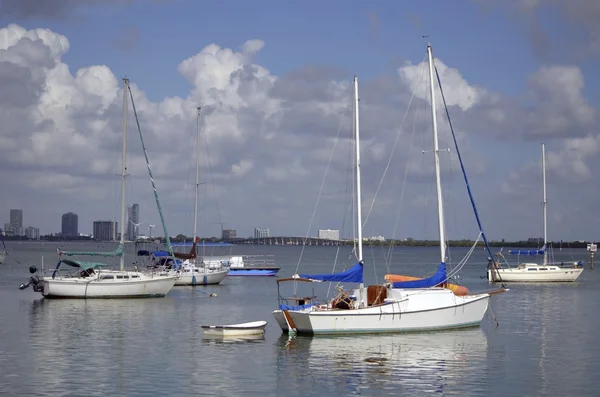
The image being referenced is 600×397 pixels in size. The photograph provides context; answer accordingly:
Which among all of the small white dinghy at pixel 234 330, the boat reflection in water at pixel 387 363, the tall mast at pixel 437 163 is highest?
the tall mast at pixel 437 163

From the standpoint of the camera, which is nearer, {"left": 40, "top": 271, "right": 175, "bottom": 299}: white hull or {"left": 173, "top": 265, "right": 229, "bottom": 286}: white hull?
{"left": 40, "top": 271, "right": 175, "bottom": 299}: white hull

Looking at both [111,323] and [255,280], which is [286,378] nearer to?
[111,323]

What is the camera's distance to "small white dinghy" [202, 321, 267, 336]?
150 feet

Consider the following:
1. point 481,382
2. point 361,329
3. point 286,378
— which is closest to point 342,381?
point 286,378

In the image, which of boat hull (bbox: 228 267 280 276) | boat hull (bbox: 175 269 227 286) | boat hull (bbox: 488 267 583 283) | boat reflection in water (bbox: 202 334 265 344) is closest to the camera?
boat reflection in water (bbox: 202 334 265 344)

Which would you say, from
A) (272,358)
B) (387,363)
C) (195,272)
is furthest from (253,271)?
(387,363)

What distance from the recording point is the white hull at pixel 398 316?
150 feet

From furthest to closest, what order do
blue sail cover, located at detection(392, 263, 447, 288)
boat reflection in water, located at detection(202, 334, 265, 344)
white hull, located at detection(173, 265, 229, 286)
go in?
white hull, located at detection(173, 265, 229, 286)
blue sail cover, located at detection(392, 263, 447, 288)
boat reflection in water, located at detection(202, 334, 265, 344)

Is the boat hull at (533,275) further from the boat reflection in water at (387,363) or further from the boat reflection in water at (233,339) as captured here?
the boat reflection in water at (233,339)

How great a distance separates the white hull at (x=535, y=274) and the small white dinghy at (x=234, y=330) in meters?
58.4

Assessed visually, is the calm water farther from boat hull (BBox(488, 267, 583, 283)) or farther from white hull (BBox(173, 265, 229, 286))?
boat hull (BBox(488, 267, 583, 283))

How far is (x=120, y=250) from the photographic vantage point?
72.9 m

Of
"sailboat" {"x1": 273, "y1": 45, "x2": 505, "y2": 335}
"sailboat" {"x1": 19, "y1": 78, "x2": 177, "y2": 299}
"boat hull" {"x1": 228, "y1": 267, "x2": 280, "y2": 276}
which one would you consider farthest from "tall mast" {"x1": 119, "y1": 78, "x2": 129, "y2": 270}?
"boat hull" {"x1": 228, "y1": 267, "x2": 280, "y2": 276}

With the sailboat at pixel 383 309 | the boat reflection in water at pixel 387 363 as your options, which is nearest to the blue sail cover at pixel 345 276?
the sailboat at pixel 383 309
